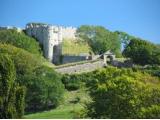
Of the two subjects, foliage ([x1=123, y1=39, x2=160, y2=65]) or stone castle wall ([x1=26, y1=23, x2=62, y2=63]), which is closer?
foliage ([x1=123, y1=39, x2=160, y2=65])

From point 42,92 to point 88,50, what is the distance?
17316mm

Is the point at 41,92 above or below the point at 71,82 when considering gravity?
below

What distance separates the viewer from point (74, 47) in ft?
161

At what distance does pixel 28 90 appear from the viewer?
106 feet

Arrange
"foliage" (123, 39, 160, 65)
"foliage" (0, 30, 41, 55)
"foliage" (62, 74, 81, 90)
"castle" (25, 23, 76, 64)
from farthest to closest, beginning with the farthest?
"castle" (25, 23, 76, 64), "foliage" (0, 30, 41, 55), "foliage" (123, 39, 160, 65), "foliage" (62, 74, 81, 90)

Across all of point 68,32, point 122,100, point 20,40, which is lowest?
point 122,100

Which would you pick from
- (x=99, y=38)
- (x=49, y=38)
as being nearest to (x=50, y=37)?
(x=49, y=38)

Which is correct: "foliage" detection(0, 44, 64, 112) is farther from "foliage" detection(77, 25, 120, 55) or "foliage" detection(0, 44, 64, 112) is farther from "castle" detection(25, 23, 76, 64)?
"foliage" detection(77, 25, 120, 55)

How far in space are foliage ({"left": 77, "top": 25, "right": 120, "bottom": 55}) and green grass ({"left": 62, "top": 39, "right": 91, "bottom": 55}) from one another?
0.75 m

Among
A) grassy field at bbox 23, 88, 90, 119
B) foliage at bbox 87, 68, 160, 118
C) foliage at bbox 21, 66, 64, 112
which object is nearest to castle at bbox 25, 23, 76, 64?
grassy field at bbox 23, 88, 90, 119

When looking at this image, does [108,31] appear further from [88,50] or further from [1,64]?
[1,64]

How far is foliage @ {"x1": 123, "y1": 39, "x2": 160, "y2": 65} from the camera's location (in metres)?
41.3

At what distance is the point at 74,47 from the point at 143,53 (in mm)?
8576

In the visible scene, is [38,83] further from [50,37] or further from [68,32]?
[68,32]
